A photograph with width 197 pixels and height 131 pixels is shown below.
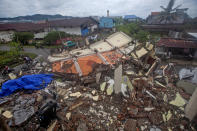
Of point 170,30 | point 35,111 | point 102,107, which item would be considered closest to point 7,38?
point 35,111

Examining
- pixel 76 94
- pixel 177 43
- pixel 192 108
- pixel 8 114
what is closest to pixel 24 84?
pixel 8 114

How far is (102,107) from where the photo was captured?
4.46 metres

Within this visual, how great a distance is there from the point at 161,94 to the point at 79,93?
15.3 ft

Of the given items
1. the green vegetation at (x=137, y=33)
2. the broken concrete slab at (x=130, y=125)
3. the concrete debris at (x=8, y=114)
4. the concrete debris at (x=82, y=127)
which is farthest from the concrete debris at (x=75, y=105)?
the green vegetation at (x=137, y=33)

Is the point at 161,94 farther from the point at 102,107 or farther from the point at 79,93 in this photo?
the point at 79,93

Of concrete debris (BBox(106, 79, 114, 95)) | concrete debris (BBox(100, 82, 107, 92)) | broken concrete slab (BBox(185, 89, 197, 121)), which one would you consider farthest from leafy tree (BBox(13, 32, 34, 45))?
broken concrete slab (BBox(185, 89, 197, 121))

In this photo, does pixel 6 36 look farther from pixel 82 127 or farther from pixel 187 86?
pixel 187 86

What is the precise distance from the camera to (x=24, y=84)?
224 inches

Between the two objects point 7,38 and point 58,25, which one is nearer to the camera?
point 7,38

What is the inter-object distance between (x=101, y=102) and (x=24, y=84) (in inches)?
199

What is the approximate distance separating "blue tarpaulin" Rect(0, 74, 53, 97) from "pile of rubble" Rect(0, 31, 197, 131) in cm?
33

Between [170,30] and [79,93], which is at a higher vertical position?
[170,30]

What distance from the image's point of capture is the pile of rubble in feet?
12.0

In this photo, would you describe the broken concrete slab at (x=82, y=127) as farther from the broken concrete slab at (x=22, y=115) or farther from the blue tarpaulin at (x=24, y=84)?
the blue tarpaulin at (x=24, y=84)
